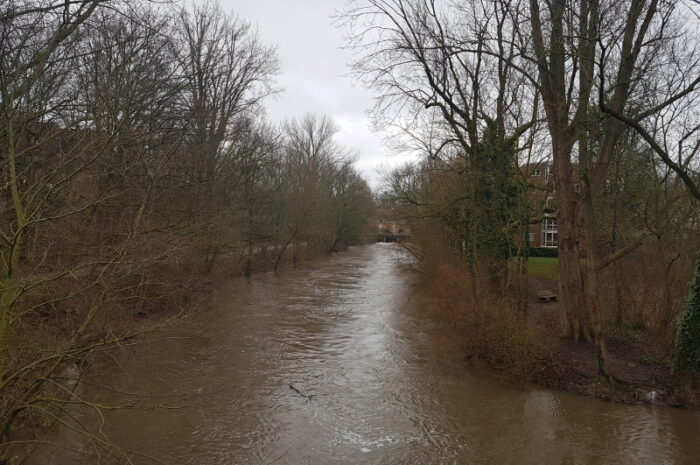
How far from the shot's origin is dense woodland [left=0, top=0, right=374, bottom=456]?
5.56 m

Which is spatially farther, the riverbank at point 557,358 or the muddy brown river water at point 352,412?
the riverbank at point 557,358

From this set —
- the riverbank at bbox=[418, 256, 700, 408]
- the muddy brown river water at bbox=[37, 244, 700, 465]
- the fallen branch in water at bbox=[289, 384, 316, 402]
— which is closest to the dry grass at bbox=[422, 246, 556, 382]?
the riverbank at bbox=[418, 256, 700, 408]

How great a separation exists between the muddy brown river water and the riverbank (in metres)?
0.37

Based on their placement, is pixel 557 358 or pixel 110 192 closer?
pixel 110 192

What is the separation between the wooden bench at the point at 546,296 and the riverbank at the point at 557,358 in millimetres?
5894

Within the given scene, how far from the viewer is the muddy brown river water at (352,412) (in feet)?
24.7

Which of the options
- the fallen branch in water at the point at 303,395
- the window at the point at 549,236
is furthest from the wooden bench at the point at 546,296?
the window at the point at 549,236

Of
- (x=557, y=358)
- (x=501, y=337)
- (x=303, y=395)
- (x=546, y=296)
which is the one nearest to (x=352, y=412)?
(x=303, y=395)

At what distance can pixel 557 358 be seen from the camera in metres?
10.8

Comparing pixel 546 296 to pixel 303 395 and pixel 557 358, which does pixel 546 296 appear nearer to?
pixel 557 358

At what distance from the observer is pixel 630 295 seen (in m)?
13.8

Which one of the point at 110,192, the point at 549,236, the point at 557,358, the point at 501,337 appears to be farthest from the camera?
the point at 549,236

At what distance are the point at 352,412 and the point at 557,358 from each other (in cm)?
486

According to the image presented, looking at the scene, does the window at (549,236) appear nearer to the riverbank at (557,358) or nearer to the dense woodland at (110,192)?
the dense woodland at (110,192)
